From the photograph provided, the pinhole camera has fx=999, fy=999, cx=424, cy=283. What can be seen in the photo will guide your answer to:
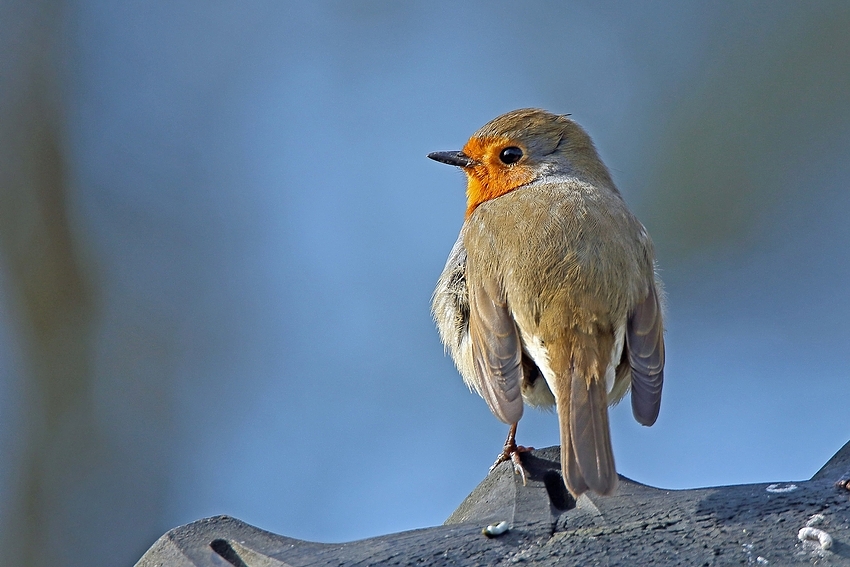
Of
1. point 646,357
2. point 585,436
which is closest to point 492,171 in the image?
point 646,357

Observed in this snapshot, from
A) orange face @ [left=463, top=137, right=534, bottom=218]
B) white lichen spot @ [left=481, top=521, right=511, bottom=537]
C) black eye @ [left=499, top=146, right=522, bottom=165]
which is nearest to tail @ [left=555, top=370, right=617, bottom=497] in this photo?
white lichen spot @ [left=481, top=521, right=511, bottom=537]

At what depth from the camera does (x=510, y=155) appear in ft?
17.3

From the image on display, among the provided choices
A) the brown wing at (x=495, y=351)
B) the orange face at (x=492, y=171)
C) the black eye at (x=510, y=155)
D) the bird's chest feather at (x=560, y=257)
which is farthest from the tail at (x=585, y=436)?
the black eye at (x=510, y=155)

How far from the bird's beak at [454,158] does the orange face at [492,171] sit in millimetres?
22

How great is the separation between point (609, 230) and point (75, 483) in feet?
15.4

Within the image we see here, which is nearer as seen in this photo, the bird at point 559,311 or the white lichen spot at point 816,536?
the white lichen spot at point 816,536

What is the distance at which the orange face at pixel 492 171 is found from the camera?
5211 millimetres

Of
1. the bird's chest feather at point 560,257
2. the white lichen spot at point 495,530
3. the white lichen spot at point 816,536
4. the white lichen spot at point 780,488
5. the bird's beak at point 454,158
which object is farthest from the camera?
the bird's beak at point 454,158

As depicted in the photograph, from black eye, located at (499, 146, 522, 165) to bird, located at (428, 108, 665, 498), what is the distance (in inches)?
12.1

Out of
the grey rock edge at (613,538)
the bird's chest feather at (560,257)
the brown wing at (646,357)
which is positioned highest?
the bird's chest feather at (560,257)

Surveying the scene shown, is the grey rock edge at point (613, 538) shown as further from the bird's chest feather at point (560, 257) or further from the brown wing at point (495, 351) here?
the bird's chest feather at point (560, 257)

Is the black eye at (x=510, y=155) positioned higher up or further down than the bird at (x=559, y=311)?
higher up

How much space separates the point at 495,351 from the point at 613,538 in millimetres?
1701

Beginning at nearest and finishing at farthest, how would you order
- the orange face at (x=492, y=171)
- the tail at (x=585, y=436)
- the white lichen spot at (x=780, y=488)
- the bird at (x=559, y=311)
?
1. the white lichen spot at (x=780, y=488)
2. the tail at (x=585, y=436)
3. the bird at (x=559, y=311)
4. the orange face at (x=492, y=171)
